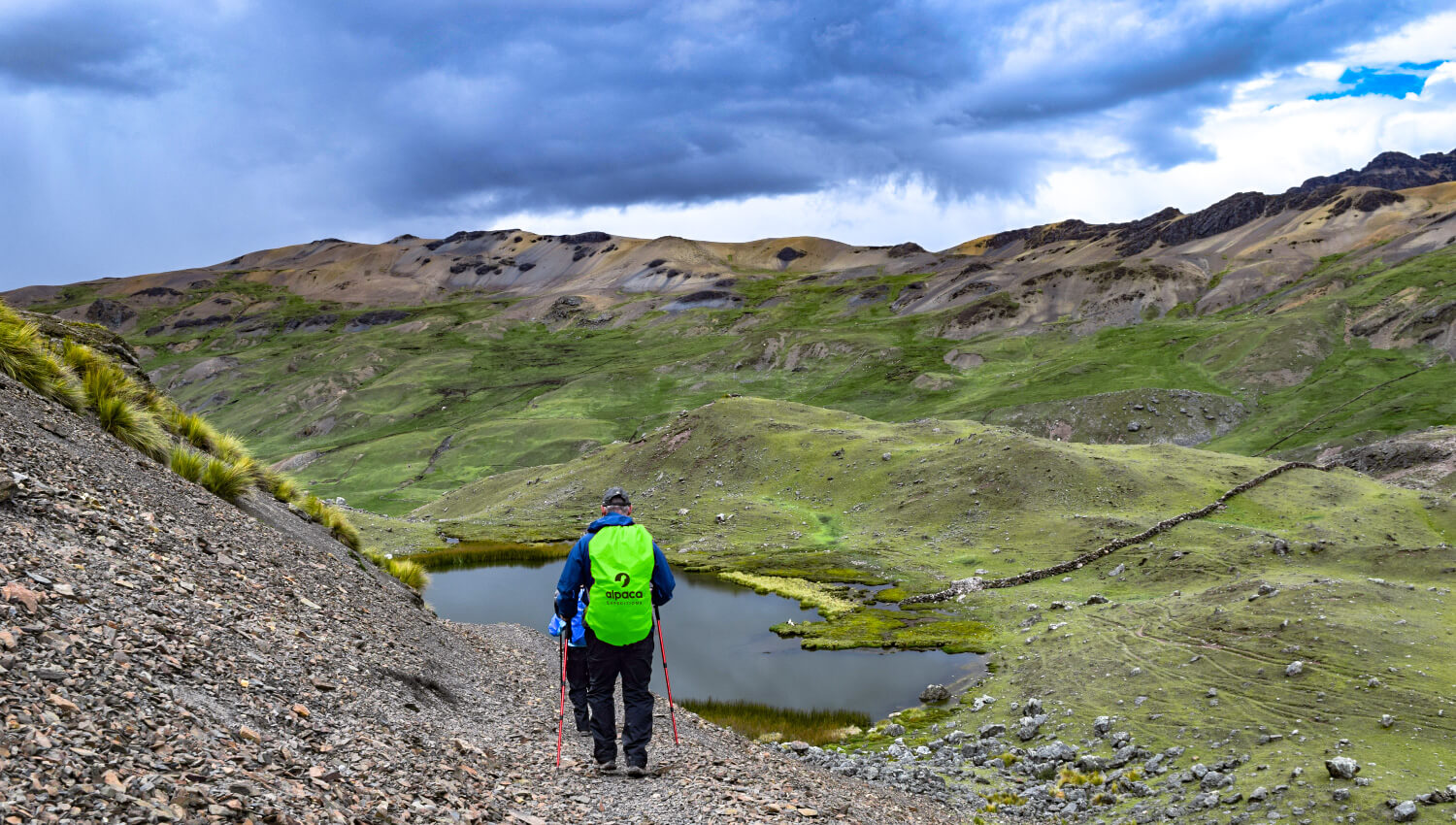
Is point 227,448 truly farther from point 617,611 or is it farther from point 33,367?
point 617,611

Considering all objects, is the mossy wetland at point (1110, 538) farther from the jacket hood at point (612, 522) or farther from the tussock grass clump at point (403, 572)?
the jacket hood at point (612, 522)

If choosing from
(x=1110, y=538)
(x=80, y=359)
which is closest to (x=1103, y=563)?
(x=1110, y=538)

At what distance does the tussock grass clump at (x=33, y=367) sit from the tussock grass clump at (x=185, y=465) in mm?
2381

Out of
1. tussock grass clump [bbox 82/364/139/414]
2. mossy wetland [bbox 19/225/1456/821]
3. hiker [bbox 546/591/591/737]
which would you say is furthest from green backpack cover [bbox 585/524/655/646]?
mossy wetland [bbox 19/225/1456/821]

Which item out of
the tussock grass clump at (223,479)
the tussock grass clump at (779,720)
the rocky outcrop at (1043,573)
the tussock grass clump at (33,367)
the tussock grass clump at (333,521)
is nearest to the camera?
the tussock grass clump at (33,367)

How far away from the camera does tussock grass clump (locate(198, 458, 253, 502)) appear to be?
71.3ft

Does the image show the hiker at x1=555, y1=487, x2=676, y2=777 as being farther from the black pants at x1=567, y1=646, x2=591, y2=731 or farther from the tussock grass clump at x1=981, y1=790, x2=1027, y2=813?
the tussock grass clump at x1=981, y1=790, x2=1027, y2=813

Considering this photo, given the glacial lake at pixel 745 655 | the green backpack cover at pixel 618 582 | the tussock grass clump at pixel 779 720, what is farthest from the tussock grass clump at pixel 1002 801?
the green backpack cover at pixel 618 582

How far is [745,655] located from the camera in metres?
43.5

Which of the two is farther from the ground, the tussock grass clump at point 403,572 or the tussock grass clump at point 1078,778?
the tussock grass clump at point 403,572

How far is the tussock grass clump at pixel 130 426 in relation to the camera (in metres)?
20.8

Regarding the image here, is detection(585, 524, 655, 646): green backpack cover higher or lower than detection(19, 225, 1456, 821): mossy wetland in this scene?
higher

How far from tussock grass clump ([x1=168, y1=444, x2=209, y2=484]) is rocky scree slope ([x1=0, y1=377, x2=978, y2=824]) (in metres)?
1.48

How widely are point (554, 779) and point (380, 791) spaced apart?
3540mm
